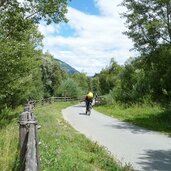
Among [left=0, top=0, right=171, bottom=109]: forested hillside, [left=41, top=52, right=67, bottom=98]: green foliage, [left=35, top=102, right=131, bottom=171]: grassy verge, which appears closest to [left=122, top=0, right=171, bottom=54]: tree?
[left=0, top=0, right=171, bottom=109]: forested hillside

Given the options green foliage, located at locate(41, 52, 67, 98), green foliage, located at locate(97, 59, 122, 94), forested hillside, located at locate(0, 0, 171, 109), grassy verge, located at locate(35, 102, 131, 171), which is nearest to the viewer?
grassy verge, located at locate(35, 102, 131, 171)

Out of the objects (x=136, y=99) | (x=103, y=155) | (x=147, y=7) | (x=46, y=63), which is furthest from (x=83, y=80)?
(x=103, y=155)

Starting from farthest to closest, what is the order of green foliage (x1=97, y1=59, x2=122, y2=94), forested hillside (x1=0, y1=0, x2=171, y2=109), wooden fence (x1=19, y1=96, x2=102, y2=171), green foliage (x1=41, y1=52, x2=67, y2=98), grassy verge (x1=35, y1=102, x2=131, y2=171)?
green foliage (x1=97, y1=59, x2=122, y2=94) < green foliage (x1=41, y1=52, x2=67, y2=98) < forested hillside (x1=0, y1=0, x2=171, y2=109) < grassy verge (x1=35, y1=102, x2=131, y2=171) < wooden fence (x1=19, y1=96, x2=102, y2=171)

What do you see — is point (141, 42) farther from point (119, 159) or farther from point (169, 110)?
point (119, 159)

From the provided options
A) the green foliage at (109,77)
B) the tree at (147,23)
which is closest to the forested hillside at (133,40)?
the tree at (147,23)

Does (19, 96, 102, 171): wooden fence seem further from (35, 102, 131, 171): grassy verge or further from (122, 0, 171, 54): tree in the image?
(122, 0, 171, 54): tree

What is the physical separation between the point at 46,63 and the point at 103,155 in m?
64.7

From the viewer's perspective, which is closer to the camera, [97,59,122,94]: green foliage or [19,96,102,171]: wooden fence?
[19,96,102,171]: wooden fence

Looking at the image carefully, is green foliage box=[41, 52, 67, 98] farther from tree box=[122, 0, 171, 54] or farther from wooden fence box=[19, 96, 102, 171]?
wooden fence box=[19, 96, 102, 171]

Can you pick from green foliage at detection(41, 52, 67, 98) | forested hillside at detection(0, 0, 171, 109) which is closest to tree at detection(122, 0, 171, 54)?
forested hillside at detection(0, 0, 171, 109)

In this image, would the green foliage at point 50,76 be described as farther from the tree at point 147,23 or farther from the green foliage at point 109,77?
the tree at point 147,23

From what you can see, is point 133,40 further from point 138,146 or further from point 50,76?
point 50,76

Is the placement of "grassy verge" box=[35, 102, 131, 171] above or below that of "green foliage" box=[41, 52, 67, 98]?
below

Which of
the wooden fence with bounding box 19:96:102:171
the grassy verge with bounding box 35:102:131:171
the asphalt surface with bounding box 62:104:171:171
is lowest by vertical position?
the asphalt surface with bounding box 62:104:171:171
